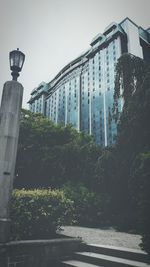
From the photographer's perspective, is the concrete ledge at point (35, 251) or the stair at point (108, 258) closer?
the concrete ledge at point (35, 251)

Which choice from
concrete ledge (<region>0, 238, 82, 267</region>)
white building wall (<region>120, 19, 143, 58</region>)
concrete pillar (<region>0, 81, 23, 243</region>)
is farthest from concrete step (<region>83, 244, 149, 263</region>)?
white building wall (<region>120, 19, 143, 58</region>)

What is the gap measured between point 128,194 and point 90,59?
97092 mm

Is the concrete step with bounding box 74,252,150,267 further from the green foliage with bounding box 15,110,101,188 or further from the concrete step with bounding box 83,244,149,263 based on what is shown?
the green foliage with bounding box 15,110,101,188

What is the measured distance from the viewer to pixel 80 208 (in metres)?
12.5

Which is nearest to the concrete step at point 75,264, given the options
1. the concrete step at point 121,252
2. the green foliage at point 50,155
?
the concrete step at point 121,252

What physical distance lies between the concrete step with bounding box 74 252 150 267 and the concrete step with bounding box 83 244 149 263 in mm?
157

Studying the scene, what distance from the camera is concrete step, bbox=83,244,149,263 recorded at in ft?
18.0

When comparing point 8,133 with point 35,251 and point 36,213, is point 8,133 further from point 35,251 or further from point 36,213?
point 35,251

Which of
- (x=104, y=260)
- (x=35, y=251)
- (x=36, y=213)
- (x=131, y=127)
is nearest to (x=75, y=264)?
(x=104, y=260)

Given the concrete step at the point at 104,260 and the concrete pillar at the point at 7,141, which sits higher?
the concrete pillar at the point at 7,141

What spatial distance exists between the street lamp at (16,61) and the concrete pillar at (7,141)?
1.01 feet

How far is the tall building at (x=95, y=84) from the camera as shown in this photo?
8519 cm

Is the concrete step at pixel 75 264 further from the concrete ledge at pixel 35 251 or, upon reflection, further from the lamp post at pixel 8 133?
the lamp post at pixel 8 133

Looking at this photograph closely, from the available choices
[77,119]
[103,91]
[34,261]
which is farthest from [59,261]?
[77,119]
